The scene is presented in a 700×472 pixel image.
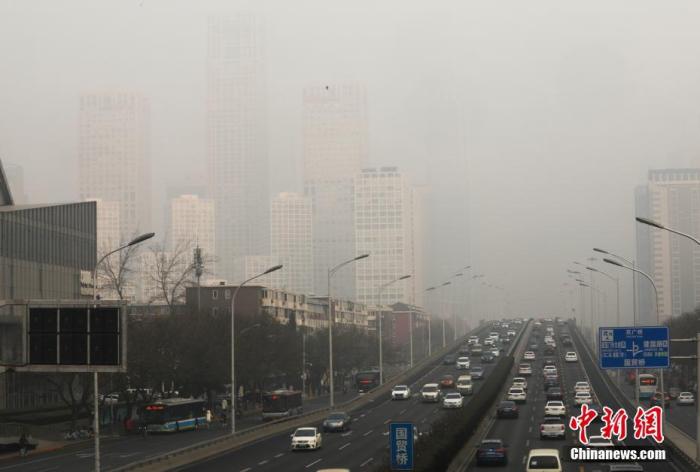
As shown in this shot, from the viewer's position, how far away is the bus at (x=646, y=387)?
3497 inches

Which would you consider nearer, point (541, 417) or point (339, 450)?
point (339, 450)

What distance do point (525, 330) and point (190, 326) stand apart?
367 feet

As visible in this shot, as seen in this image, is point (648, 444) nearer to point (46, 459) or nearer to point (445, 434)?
point (445, 434)

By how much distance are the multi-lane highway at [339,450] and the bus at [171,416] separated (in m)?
10.3

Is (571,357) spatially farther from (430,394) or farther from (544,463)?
(544,463)

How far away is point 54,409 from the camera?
3376 inches

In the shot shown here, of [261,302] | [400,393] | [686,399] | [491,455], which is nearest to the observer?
[491,455]

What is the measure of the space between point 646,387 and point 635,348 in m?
48.7

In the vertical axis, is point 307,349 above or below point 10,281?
below

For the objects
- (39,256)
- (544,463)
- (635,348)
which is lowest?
(544,463)

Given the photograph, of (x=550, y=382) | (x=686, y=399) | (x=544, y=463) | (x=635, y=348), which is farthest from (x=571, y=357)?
(x=544, y=463)

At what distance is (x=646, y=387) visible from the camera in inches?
3568

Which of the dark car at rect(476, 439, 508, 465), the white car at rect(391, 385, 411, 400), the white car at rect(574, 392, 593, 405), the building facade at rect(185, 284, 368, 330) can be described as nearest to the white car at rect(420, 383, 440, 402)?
the white car at rect(391, 385, 411, 400)

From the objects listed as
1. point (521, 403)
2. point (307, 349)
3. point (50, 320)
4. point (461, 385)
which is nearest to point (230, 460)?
point (50, 320)
